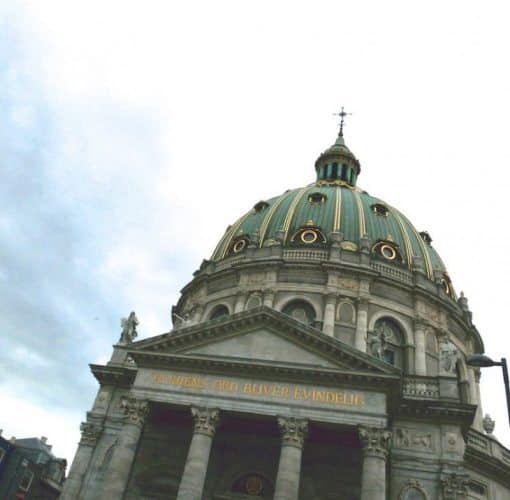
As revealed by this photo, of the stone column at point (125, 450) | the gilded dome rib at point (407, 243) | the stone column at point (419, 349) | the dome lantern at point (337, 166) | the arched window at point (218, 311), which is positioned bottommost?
the stone column at point (125, 450)

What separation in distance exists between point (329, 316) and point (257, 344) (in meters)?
10.5

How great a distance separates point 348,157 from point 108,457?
37734mm

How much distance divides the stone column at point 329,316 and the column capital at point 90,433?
46.8 feet

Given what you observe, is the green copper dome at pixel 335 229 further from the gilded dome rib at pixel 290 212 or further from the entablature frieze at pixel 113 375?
the entablature frieze at pixel 113 375

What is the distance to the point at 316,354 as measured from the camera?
24.8 metres

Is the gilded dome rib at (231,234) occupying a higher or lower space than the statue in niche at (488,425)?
higher

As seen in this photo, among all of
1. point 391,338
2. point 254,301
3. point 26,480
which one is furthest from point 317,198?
point 26,480

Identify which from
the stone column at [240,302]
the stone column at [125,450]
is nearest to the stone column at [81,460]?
the stone column at [125,450]

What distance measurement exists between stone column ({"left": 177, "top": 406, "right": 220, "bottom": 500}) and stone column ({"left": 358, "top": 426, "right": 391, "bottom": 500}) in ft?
20.8

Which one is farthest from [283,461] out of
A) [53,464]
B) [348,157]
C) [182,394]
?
[53,464]

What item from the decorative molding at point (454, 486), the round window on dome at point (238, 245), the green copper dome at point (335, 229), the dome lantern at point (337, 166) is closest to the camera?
the decorative molding at point (454, 486)

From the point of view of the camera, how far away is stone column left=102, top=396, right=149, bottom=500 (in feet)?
73.6

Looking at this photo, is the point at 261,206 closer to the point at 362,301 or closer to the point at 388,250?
the point at 388,250

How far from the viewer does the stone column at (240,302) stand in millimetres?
37037
